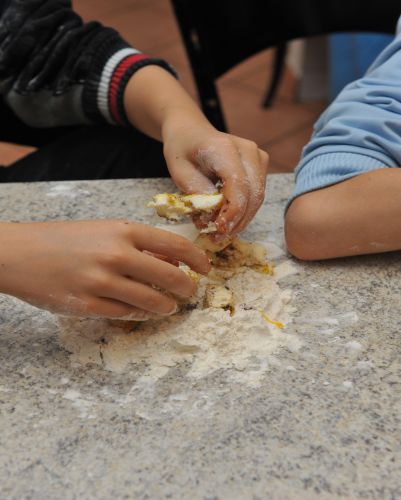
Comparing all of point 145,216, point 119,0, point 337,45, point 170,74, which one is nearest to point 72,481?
point 145,216

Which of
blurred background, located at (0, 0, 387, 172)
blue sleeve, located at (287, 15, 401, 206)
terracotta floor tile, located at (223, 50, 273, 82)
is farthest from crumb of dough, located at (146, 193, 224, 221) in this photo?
terracotta floor tile, located at (223, 50, 273, 82)

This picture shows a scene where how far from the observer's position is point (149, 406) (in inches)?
20.2

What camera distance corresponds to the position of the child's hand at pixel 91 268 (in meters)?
0.52

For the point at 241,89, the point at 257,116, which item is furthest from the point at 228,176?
the point at 241,89

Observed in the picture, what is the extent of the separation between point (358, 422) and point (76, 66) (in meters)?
0.71

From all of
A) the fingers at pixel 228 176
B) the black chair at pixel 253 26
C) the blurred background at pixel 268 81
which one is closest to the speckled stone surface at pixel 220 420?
the fingers at pixel 228 176

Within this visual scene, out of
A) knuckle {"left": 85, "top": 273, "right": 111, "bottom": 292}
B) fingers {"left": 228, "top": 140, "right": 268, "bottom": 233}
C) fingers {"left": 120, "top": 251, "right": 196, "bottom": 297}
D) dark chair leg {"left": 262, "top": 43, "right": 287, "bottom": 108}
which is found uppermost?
knuckle {"left": 85, "top": 273, "right": 111, "bottom": 292}

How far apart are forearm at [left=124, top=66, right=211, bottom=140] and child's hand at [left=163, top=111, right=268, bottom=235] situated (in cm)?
5

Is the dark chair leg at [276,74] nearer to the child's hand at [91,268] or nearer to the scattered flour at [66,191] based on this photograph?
the scattered flour at [66,191]

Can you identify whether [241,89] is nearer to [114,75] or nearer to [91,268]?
[114,75]

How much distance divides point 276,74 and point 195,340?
65.3 inches

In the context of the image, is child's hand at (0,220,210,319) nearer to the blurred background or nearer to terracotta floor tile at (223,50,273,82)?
the blurred background

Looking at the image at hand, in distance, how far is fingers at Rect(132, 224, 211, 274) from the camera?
542 millimetres

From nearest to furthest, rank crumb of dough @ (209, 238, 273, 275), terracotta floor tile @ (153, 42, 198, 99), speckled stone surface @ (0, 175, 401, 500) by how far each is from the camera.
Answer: speckled stone surface @ (0, 175, 401, 500) < crumb of dough @ (209, 238, 273, 275) < terracotta floor tile @ (153, 42, 198, 99)
